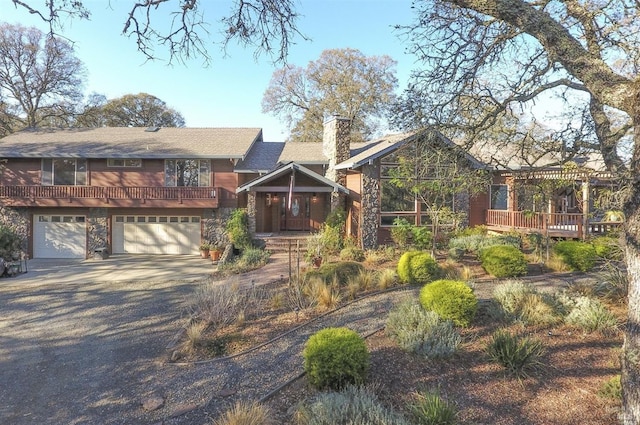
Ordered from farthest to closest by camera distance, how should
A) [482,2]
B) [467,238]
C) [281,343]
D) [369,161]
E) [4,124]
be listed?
1. [4,124]
2. [369,161]
3. [467,238]
4. [281,343]
5. [482,2]

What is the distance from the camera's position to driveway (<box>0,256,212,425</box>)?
15.7 feet

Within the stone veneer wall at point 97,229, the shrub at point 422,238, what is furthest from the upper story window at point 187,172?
the shrub at point 422,238

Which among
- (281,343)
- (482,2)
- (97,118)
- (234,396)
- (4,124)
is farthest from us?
(97,118)

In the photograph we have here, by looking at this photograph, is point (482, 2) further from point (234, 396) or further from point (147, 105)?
point (147, 105)

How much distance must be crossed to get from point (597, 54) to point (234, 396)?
20.0 ft

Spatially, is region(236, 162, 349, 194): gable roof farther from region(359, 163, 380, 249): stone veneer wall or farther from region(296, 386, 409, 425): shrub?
region(296, 386, 409, 425): shrub

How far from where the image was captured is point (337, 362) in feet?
14.4

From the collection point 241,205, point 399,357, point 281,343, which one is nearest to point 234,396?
point 281,343

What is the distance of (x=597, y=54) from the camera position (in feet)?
13.3

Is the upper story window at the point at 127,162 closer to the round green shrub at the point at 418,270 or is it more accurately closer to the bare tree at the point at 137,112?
the round green shrub at the point at 418,270

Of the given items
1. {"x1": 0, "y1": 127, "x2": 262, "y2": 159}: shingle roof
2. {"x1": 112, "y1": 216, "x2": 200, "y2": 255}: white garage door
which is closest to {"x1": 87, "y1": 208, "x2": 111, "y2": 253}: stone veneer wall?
{"x1": 112, "y1": 216, "x2": 200, "y2": 255}: white garage door

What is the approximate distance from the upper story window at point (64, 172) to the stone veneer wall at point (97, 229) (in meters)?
1.67

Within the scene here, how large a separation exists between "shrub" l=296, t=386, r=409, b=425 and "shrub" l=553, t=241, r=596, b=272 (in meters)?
8.87

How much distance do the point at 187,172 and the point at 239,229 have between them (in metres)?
4.55
